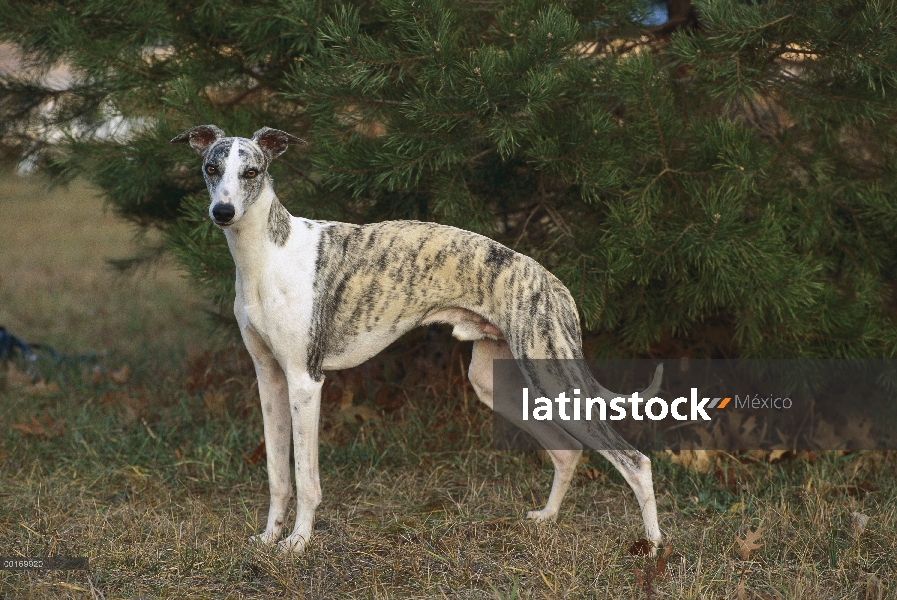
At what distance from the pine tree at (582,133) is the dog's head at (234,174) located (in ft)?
2.05

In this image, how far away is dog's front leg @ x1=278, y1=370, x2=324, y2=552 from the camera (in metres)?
3.46

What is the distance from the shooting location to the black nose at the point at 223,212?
306 centimetres

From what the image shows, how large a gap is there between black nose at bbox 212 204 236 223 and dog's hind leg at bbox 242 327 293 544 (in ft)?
2.50

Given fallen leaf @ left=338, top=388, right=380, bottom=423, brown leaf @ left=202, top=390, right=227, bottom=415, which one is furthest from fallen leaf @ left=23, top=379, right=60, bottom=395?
fallen leaf @ left=338, top=388, right=380, bottom=423

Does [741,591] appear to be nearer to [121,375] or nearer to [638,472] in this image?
[638,472]

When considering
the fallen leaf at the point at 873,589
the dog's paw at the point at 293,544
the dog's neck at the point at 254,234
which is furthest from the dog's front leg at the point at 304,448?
the fallen leaf at the point at 873,589

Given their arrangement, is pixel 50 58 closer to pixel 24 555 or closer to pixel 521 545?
pixel 24 555

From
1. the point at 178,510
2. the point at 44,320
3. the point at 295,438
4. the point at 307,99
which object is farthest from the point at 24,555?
the point at 44,320

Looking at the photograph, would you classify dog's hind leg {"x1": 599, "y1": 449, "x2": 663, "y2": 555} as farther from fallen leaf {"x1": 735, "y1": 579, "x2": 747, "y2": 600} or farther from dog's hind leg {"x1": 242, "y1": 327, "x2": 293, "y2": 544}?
dog's hind leg {"x1": 242, "y1": 327, "x2": 293, "y2": 544}

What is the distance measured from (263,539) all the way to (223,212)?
1.37 m

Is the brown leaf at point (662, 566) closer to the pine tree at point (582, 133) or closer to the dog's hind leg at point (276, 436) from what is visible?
the pine tree at point (582, 133)

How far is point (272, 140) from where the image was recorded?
3.42 meters

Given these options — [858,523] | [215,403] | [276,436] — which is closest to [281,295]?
[276,436]

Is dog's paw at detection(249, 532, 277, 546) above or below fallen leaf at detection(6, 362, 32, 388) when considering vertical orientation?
below
